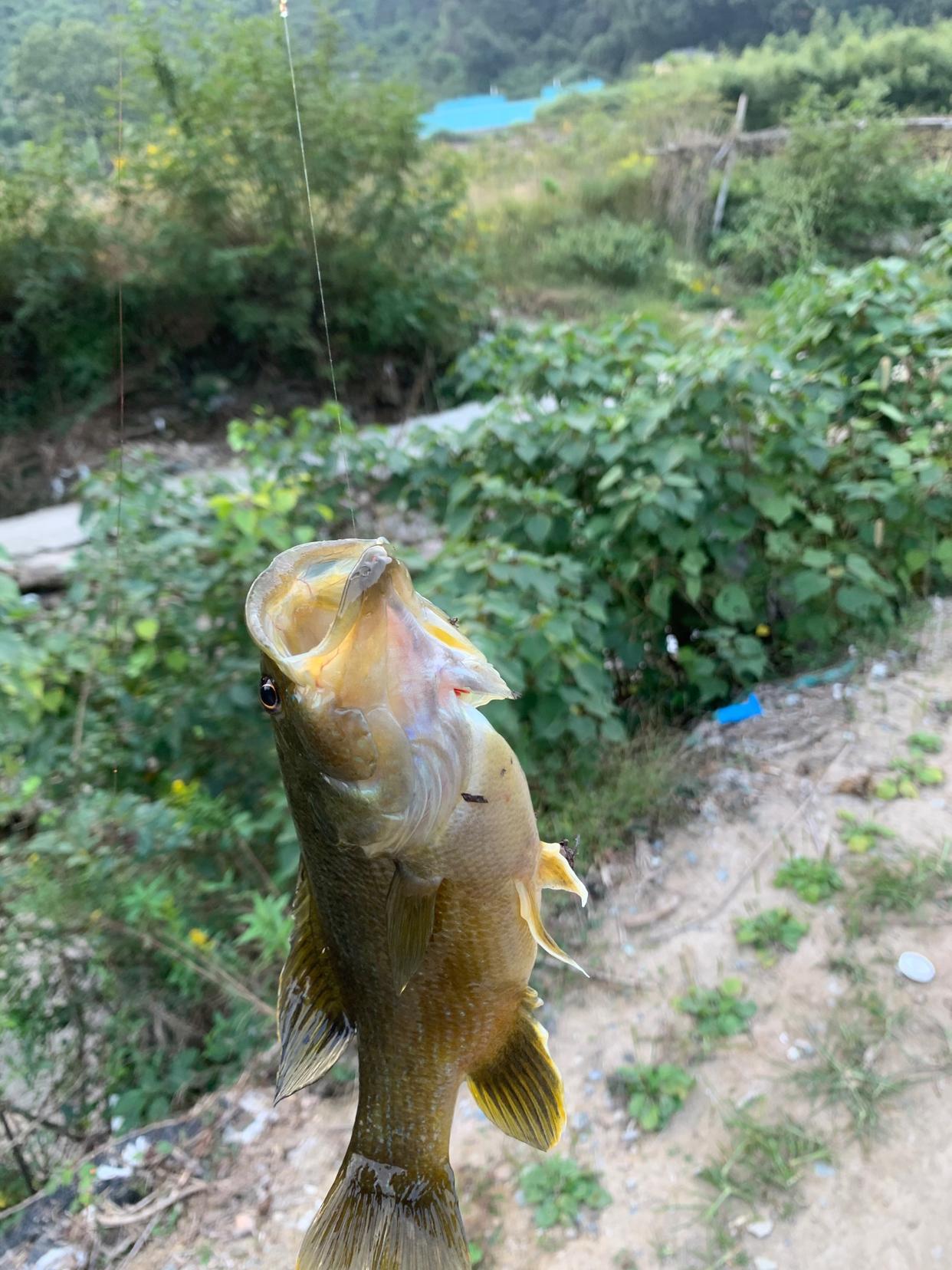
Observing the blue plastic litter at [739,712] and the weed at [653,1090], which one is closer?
the weed at [653,1090]

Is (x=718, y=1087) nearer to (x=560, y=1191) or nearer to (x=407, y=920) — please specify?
(x=560, y=1191)

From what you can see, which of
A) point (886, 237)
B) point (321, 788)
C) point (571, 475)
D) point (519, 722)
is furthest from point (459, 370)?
point (886, 237)

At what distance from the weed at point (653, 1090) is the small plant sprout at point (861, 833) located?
1.17m

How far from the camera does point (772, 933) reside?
114 inches

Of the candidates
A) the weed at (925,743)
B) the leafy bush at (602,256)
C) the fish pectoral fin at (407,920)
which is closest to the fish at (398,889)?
the fish pectoral fin at (407,920)

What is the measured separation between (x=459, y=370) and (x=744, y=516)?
5.98ft

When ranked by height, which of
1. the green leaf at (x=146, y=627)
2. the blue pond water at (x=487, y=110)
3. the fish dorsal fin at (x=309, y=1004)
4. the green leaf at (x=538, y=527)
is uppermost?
the blue pond water at (x=487, y=110)

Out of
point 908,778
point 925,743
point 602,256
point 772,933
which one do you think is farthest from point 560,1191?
point 602,256

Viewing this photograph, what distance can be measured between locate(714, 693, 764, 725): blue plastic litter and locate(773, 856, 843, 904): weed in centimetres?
89

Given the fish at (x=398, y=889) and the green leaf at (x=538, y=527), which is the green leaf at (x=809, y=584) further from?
the fish at (x=398, y=889)

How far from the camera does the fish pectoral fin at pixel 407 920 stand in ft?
2.86

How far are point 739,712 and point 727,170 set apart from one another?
1266cm

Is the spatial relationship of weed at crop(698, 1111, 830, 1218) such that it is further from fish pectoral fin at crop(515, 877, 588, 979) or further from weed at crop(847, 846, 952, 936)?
fish pectoral fin at crop(515, 877, 588, 979)

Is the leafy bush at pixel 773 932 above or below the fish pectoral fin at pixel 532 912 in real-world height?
below
